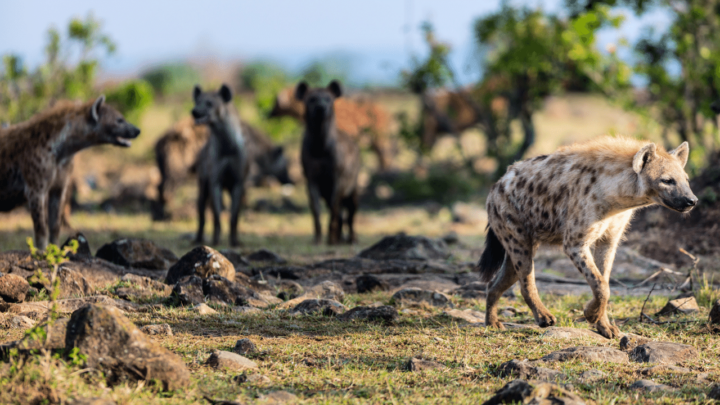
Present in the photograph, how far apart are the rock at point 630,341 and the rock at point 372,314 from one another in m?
1.42

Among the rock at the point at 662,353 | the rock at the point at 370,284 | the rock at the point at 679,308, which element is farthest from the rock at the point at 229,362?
the rock at the point at 679,308

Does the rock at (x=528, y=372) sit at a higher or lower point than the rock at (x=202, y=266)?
lower

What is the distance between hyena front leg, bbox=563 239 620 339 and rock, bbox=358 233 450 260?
9.92 ft

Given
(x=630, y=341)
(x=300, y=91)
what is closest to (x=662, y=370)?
(x=630, y=341)

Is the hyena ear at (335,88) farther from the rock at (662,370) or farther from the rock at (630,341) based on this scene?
the rock at (662,370)

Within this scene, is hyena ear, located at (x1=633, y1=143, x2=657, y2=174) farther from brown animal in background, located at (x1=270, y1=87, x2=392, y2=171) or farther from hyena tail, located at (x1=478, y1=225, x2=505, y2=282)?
brown animal in background, located at (x1=270, y1=87, x2=392, y2=171)

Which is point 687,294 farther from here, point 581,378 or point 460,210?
point 460,210

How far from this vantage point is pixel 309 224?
37.9 ft

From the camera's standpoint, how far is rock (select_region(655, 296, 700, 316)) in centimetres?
520

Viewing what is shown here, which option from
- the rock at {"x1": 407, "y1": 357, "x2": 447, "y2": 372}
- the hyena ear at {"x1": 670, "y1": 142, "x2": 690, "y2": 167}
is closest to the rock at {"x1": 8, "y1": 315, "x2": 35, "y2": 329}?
the rock at {"x1": 407, "y1": 357, "x2": 447, "y2": 372}

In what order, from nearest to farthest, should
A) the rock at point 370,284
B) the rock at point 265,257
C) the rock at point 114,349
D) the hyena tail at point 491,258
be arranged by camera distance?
1. the rock at point 114,349
2. the hyena tail at point 491,258
3. the rock at point 370,284
4. the rock at point 265,257

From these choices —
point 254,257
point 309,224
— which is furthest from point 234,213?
point 309,224

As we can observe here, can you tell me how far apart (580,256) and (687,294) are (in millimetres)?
1864

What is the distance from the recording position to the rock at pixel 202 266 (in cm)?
557
